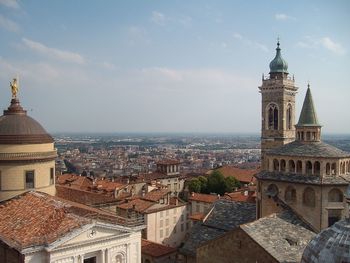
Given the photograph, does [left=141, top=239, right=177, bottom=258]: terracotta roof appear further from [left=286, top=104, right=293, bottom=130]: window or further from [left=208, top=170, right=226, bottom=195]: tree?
[left=208, top=170, right=226, bottom=195]: tree

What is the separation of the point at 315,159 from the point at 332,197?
2.76 metres

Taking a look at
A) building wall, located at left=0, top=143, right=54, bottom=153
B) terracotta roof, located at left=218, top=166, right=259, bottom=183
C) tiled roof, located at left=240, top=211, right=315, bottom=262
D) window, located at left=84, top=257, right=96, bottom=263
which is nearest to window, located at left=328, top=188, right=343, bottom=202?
tiled roof, located at left=240, top=211, right=315, bottom=262

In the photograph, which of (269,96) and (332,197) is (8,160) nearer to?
(332,197)

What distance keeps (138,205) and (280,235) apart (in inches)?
1124

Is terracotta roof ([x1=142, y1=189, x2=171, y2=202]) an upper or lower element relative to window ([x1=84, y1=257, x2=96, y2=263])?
lower

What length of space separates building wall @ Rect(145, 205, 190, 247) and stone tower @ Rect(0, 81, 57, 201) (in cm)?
2059

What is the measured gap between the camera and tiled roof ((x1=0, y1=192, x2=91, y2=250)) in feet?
67.4

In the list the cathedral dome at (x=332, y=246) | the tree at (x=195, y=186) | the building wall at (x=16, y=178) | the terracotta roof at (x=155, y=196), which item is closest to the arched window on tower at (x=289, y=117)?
the terracotta roof at (x=155, y=196)

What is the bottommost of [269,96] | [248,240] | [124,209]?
[124,209]

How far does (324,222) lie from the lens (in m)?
26.3

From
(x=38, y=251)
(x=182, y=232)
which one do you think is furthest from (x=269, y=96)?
(x=38, y=251)

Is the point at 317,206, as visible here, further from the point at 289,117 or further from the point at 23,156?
the point at 289,117

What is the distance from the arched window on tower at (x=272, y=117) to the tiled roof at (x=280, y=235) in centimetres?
3495

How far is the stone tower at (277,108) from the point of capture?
194ft
